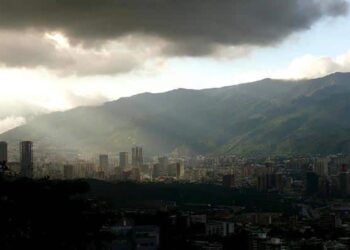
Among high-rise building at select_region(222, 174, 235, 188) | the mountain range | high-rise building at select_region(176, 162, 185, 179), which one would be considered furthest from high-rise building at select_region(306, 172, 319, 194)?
the mountain range

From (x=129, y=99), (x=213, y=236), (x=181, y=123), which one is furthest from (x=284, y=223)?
(x=129, y=99)

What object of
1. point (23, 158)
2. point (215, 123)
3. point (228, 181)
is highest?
point (215, 123)

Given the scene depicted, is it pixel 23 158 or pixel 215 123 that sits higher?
pixel 215 123

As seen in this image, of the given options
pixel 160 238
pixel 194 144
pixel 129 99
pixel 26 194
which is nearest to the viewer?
pixel 26 194

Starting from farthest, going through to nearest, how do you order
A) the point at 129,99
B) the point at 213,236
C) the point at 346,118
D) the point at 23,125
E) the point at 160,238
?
the point at 129,99 → the point at 346,118 → the point at 23,125 → the point at 213,236 → the point at 160,238

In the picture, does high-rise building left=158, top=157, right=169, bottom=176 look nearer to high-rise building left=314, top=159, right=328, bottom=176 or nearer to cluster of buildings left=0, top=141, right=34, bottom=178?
high-rise building left=314, top=159, right=328, bottom=176

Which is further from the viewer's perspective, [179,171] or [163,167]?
[163,167]

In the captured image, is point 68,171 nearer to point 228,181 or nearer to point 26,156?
point 26,156

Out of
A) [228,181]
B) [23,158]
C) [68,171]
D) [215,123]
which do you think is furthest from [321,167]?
[215,123]

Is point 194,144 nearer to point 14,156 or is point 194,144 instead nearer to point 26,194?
point 14,156
